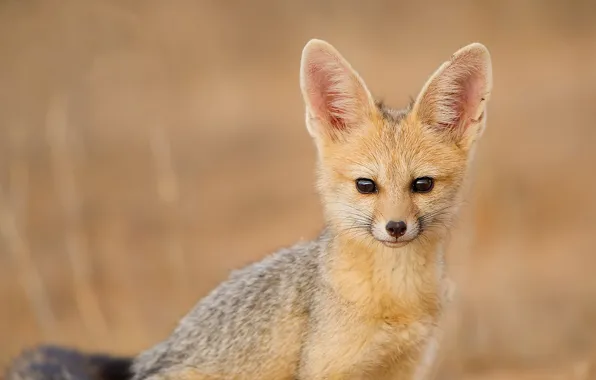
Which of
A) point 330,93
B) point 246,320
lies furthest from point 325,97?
point 246,320

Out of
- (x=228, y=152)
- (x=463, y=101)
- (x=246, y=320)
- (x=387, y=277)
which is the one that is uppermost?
(x=463, y=101)

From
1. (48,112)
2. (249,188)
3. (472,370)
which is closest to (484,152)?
(249,188)

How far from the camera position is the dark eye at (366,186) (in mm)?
3422

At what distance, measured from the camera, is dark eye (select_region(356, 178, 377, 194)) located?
342cm

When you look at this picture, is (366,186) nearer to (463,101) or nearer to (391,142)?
(391,142)

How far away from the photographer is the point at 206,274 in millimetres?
7812

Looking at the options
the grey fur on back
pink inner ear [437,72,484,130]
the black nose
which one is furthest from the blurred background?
the black nose

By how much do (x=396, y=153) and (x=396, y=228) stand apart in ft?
1.04

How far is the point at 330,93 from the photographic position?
11.9 ft

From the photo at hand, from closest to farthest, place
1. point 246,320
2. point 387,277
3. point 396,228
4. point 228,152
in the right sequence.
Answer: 1. point 396,228
2. point 387,277
3. point 246,320
4. point 228,152

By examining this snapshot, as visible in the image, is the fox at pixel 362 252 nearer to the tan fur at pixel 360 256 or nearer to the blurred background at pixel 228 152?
the tan fur at pixel 360 256

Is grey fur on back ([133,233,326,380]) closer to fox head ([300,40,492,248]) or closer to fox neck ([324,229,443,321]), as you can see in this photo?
fox neck ([324,229,443,321])

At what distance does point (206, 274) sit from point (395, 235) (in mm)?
4664

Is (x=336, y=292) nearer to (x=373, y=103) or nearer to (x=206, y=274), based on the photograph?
(x=373, y=103)
